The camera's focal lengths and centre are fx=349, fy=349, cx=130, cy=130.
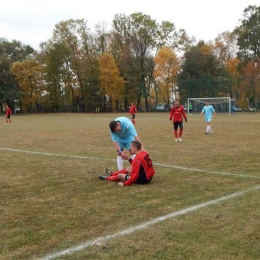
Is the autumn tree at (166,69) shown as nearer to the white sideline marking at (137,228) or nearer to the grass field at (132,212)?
the grass field at (132,212)

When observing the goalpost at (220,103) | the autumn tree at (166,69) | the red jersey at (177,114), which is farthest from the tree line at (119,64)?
the red jersey at (177,114)

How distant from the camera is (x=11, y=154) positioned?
1247 cm

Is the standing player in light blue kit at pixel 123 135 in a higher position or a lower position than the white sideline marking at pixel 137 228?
higher

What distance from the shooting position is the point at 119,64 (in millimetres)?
68125

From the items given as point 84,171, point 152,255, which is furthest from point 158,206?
point 84,171

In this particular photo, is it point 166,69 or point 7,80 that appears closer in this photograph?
point 166,69

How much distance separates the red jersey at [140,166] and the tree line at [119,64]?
181ft

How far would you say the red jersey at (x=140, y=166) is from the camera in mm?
7156

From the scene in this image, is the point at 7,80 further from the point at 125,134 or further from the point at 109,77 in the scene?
the point at 125,134

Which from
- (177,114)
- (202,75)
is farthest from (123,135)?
(202,75)

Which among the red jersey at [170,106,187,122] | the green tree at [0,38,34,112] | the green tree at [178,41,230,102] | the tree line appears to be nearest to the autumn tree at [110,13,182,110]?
the tree line

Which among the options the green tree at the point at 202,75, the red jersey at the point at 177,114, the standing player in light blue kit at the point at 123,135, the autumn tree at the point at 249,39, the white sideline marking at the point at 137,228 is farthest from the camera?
the autumn tree at the point at 249,39

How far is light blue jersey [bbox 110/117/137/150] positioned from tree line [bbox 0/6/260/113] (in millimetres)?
54240

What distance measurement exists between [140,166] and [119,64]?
62.4m
